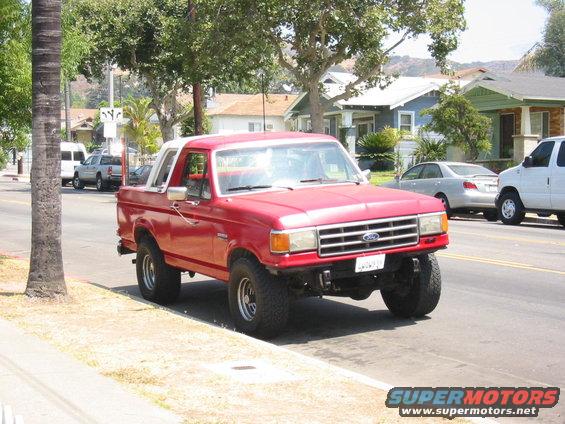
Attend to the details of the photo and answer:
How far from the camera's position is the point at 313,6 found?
1148 inches

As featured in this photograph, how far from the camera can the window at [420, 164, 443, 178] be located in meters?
24.0

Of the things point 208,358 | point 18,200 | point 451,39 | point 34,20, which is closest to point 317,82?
point 451,39

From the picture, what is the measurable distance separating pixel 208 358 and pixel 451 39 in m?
25.6

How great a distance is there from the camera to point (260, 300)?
27.3ft

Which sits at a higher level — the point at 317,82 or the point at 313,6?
the point at 313,6

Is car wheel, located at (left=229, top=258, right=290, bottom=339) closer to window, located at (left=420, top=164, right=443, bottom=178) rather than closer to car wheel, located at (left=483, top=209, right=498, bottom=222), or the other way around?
window, located at (left=420, top=164, right=443, bottom=178)

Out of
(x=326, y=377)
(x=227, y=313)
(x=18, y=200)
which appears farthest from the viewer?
(x=18, y=200)

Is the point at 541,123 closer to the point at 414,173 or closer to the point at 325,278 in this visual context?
the point at 414,173

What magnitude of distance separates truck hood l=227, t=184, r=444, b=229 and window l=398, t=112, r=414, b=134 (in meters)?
39.4

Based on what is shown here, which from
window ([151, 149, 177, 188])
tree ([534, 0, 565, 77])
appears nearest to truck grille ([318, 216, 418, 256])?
window ([151, 149, 177, 188])

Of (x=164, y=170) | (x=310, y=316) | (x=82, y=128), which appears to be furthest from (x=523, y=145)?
(x=82, y=128)

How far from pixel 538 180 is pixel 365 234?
1349 centimetres

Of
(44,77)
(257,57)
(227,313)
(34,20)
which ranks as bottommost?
(227,313)

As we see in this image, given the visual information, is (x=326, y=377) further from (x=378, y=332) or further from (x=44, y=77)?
Result: (x=44, y=77)
